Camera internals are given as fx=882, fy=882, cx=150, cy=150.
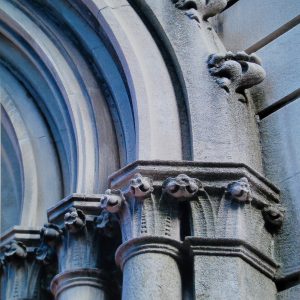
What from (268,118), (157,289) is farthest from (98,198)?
(268,118)

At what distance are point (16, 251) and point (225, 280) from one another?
4.51 ft

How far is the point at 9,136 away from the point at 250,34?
1.66 metres

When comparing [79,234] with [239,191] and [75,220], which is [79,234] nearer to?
[75,220]

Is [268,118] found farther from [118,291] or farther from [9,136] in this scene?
[9,136]

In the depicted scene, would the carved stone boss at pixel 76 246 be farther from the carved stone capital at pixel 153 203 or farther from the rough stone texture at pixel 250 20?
the rough stone texture at pixel 250 20

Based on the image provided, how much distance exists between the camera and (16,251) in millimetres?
4844

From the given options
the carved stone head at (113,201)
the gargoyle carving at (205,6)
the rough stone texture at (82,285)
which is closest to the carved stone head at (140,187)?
the carved stone head at (113,201)

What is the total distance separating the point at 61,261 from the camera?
4.54 meters

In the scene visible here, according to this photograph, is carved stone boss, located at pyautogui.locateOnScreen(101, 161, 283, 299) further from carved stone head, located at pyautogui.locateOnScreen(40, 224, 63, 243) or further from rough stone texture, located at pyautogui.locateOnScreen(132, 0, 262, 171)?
carved stone head, located at pyautogui.locateOnScreen(40, 224, 63, 243)

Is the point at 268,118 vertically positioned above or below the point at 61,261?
above

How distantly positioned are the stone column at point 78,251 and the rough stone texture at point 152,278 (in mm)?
337

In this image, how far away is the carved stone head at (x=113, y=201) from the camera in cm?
432

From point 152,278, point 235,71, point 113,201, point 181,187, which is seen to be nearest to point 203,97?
point 235,71

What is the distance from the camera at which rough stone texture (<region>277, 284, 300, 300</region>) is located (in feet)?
13.6
